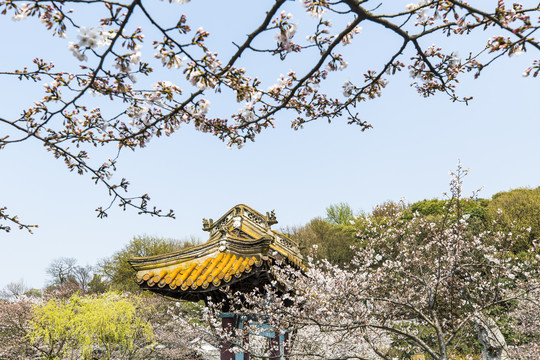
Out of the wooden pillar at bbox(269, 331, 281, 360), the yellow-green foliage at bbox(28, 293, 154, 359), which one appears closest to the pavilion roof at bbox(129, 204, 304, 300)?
the wooden pillar at bbox(269, 331, 281, 360)

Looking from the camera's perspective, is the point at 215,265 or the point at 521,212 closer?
the point at 215,265

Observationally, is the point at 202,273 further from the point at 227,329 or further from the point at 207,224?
the point at 207,224

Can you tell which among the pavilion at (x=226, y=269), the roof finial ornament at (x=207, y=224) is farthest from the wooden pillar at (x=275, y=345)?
the roof finial ornament at (x=207, y=224)

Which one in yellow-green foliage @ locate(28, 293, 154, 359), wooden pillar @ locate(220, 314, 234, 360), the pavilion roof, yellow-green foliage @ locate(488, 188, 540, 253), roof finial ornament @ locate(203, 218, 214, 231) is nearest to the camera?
the pavilion roof

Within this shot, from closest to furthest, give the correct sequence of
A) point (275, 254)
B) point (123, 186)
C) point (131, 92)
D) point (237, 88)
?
point (237, 88)
point (131, 92)
point (123, 186)
point (275, 254)

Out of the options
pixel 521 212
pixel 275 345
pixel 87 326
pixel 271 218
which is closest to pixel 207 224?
pixel 271 218

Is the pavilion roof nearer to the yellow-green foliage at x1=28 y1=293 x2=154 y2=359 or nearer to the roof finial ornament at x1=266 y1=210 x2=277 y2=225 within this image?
the roof finial ornament at x1=266 y1=210 x2=277 y2=225

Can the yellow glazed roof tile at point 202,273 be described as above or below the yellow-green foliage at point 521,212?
below

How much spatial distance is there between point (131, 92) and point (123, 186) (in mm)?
1077

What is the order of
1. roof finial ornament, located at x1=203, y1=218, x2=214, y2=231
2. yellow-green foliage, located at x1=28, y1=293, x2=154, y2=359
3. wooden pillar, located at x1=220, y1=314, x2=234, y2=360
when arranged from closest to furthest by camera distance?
wooden pillar, located at x1=220, y1=314, x2=234, y2=360
roof finial ornament, located at x1=203, y1=218, x2=214, y2=231
yellow-green foliage, located at x1=28, y1=293, x2=154, y2=359

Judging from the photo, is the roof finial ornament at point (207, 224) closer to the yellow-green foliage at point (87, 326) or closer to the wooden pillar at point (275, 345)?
the wooden pillar at point (275, 345)

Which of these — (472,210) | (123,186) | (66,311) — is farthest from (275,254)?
(472,210)

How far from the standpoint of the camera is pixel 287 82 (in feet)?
11.0

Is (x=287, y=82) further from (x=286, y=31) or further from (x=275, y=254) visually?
(x=275, y=254)
